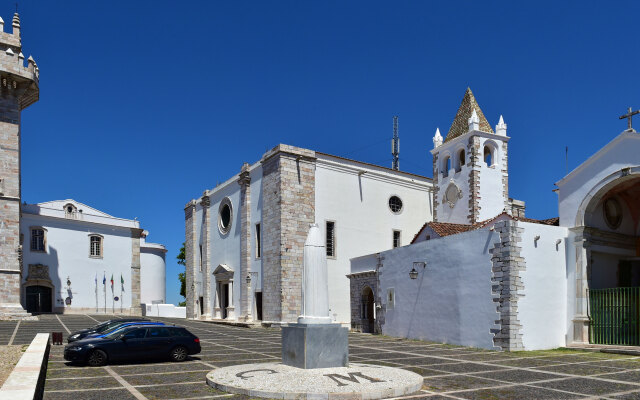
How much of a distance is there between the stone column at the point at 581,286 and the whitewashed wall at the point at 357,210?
14776 mm

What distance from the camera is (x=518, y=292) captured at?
18328mm

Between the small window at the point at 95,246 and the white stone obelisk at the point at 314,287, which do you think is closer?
the white stone obelisk at the point at 314,287

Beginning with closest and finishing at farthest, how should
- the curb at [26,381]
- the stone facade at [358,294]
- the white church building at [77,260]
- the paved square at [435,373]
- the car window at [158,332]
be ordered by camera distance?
the curb at [26,381] → the paved square at [435,373] → the car window at [158,332] → the stone facade at [358,294] → the white church building at [77,260]

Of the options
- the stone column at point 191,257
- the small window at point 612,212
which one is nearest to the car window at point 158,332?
the small window at point 612,212

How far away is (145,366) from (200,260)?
28366 mm

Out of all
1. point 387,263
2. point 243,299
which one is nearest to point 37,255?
point 243,299

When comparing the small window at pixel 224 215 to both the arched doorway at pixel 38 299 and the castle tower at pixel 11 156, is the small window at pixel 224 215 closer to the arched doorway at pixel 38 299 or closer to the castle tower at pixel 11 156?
the castle tower at pixel 11 156

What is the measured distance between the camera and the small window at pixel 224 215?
3716 cm

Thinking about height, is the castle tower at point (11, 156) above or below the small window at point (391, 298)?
above

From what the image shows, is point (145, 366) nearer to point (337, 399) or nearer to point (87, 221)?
point (337, 399)

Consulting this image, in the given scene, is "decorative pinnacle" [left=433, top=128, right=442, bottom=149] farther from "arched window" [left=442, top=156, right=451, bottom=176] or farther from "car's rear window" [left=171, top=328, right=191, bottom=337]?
"car's rear window" [left=171, top=328, right=191, bottom=337]

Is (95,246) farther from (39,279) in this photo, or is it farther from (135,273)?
(39,279)

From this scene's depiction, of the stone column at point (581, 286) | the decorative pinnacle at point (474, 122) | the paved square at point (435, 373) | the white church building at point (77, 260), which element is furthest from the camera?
the white church building at point (77, 260)

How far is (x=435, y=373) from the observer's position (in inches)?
507
